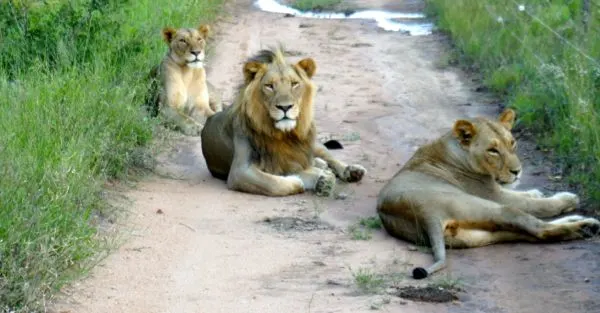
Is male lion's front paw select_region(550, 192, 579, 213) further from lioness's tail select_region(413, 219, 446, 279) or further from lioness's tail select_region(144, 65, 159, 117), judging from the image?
lioness's tail select_region(144, 65, 159, 117)

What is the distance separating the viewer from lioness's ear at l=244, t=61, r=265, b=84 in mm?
8758

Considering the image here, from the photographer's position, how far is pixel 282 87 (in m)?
8.66

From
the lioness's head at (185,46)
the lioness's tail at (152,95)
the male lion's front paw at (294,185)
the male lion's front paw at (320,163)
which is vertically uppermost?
the male lion's front paw at (294,185)

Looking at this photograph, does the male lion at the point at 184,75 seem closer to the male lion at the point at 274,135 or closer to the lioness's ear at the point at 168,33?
the lioness's ear at the point at 168,33

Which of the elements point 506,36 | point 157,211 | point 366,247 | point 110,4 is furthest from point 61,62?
point 506,36

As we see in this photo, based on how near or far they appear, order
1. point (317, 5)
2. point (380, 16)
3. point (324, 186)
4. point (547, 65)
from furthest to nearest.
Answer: point (317, 5) < point (380, 16) < point (547, 65) < point (324, 186)

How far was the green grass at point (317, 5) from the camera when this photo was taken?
18047 mm

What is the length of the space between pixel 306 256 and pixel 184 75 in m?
4.94

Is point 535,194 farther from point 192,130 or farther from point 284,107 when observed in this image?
point 192,130

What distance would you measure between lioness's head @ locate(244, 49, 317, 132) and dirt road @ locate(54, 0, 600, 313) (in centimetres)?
57

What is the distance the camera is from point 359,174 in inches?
346

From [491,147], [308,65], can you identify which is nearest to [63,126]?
[308,65]

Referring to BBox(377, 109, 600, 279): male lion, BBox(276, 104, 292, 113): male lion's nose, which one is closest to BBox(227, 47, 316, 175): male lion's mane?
BBox(276, 104, 292, 113): male lion's nose

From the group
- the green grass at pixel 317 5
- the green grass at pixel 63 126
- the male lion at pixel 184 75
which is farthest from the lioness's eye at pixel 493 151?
the green grass at pixel 317 5
